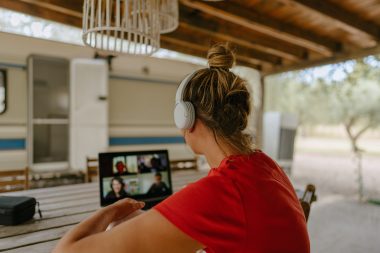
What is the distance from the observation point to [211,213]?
0.68 m

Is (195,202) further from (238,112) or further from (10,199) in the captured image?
(10,199)

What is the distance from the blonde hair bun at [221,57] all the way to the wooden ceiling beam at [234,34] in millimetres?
3089

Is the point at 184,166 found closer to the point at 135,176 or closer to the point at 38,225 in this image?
the point at 135,176

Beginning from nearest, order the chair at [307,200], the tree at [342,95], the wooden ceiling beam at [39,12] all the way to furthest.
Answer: the chair at [307,200] < the wooden ceiling beam at [39,12] < the tree at [342,95]

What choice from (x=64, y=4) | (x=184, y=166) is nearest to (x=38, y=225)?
(x=184, y=166)

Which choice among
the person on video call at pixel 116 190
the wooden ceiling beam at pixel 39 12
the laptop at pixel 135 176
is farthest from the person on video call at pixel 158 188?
the wooden ceiling beam at pixel 39 12

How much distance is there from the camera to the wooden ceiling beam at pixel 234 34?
13.2 feet

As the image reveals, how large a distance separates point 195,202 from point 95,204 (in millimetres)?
1368

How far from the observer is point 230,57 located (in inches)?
40.8

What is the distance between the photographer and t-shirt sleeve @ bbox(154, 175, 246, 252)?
669 mm

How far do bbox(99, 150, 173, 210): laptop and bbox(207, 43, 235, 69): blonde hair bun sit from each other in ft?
3.27

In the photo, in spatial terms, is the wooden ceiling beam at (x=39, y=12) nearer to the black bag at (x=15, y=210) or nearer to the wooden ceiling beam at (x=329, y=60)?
the black bag at (x=15, y=210)

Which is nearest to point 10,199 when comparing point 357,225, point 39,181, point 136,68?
point 39,181

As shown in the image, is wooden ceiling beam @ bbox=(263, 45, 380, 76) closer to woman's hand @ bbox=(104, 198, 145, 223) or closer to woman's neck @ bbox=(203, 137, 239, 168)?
woman's neck @ bbox=(203, 137, 239, 168)
